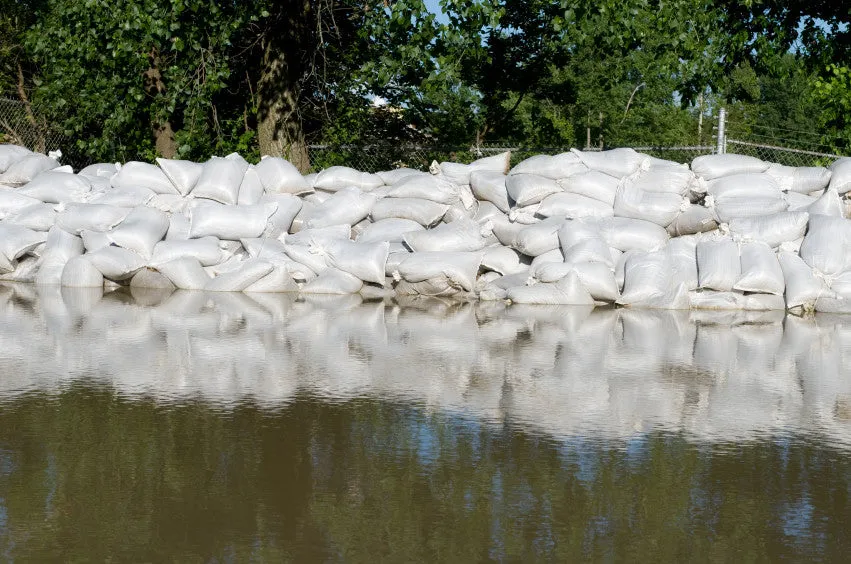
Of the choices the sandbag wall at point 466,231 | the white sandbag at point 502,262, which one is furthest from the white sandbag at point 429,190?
the white sandbag at point 502,262

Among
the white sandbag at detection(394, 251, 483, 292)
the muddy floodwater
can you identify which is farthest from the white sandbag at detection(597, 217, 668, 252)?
the muddy floodwater

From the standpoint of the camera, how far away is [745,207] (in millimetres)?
8258

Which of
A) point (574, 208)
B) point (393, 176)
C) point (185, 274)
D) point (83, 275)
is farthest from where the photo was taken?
point (393, 176)

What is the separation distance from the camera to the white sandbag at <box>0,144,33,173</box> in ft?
32.6

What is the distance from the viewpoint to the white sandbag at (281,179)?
29.9 ft

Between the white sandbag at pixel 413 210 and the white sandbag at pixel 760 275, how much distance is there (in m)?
2.45

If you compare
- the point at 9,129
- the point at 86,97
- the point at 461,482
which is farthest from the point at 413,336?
the point at 9,129

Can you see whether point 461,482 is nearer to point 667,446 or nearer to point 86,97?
point 667,446

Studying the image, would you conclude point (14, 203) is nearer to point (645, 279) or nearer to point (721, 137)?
point (645, 279)

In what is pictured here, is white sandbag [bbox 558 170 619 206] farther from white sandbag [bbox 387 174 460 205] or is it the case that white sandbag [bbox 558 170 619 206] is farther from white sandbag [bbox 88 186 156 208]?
white sandbag [bbox 88 186 156 208]

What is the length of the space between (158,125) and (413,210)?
5.49 metres

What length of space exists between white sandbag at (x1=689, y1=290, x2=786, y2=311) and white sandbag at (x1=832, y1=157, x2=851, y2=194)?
1.52 metres

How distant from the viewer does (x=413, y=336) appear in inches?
238

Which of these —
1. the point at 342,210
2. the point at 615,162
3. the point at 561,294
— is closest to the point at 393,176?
the point at 342,210
